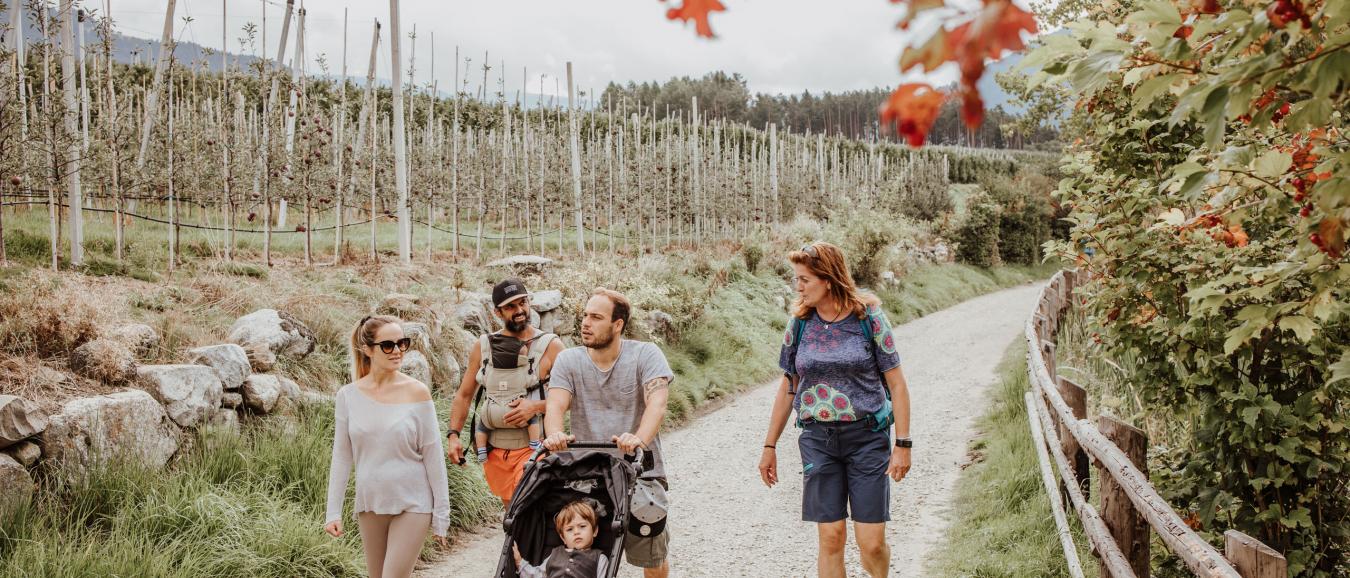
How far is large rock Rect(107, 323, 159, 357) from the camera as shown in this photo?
6.01 meters

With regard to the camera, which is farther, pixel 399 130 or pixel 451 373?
pixel 399 130

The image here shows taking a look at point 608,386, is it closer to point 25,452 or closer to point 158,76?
point 25,452

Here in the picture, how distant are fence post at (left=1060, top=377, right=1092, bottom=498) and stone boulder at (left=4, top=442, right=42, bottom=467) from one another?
5.66 metres

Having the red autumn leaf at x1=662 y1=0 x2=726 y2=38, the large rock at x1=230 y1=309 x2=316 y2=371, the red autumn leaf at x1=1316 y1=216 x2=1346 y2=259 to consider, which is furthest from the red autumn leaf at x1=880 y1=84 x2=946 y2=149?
the large rock at x1=230 y1=309 x2=316 y2=371

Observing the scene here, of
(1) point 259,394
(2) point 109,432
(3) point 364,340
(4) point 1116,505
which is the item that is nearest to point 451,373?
(1) point 259,394

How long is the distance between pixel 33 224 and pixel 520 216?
12.5 m

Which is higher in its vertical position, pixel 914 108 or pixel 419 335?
pixel 914 108

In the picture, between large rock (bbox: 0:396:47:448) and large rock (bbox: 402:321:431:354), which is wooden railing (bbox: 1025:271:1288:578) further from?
large rock (bbox: 0:396:47:448)

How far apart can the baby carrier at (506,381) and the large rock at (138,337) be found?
3.26 m

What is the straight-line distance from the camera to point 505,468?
14.4 feet

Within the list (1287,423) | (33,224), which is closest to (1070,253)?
(1287,423)

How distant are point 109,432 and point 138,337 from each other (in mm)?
1436

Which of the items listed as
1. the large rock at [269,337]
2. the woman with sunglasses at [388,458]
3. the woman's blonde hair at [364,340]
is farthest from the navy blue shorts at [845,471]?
the large rock at [269,337]

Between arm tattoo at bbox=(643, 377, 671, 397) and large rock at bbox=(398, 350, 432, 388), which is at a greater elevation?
arm tattoo at bbox=(643, 377, 671, 397)
